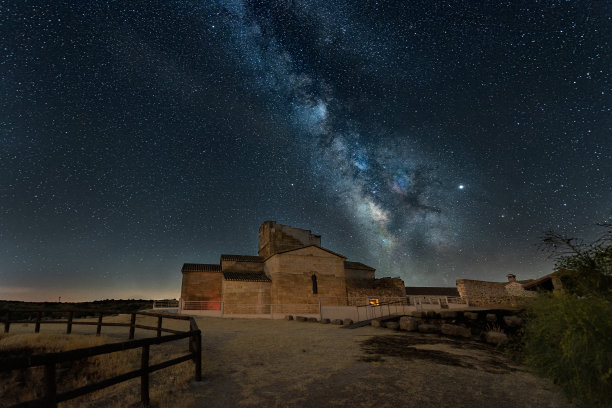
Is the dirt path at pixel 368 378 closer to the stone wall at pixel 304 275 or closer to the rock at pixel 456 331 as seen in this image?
the rock at pixel 456 331

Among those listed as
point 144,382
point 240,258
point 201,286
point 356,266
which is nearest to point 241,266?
point 240,258

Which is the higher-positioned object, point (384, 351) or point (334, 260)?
point (334, 260)

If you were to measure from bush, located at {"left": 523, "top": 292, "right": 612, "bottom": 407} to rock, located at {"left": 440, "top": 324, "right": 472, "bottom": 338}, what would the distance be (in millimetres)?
7181

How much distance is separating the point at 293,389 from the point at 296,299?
22540mm

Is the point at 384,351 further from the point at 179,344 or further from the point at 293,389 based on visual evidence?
the point at 179,344

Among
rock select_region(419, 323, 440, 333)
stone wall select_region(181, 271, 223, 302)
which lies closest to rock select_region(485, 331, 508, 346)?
rock select_region(419, 323, 440, 333)

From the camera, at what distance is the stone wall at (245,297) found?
A: 2488cm

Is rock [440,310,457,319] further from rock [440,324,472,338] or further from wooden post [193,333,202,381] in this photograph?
wooden post [193,333,202,381]

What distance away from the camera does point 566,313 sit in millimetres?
3727

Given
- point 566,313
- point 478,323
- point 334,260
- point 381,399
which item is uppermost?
point 334,260

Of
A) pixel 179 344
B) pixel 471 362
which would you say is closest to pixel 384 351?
pixel 471 362

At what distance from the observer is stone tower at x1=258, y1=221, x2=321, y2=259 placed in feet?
116

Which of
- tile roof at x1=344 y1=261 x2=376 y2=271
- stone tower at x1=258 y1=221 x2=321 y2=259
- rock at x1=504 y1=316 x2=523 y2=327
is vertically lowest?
rock at x1=504 y1=316 x2=523 y2=327

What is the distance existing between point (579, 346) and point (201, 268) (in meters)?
30.5
